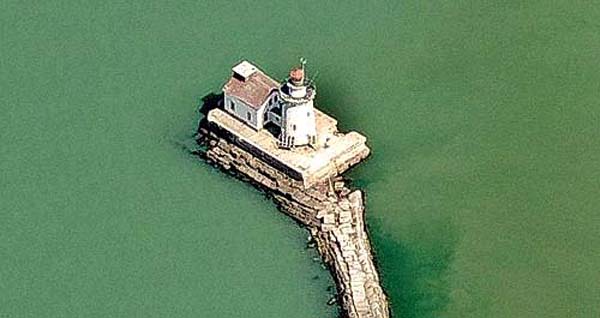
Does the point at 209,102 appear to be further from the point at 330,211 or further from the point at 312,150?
the point at 330,211

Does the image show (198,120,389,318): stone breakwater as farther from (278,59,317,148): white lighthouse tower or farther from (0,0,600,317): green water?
(278,59,317,148): white lighthouse tower

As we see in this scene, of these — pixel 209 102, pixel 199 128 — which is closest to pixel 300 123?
pixel 199 128

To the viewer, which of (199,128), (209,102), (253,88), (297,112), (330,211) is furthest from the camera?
(209,102)

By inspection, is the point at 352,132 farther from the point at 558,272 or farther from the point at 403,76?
the point at 558,272

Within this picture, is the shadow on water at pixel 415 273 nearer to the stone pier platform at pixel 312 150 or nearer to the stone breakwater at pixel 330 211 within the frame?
the stone breakwater at pixel 330 211

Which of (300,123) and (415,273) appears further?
(300,123)

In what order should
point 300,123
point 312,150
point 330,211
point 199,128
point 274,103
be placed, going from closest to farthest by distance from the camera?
point 330,211, point 300,123, point 312,150, point 274,103, point 199,128
